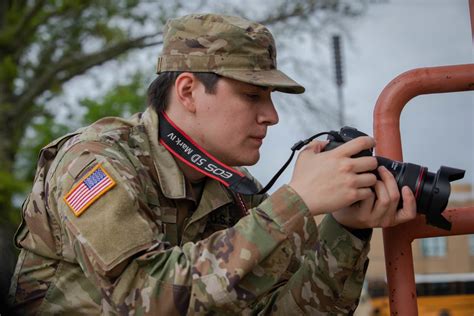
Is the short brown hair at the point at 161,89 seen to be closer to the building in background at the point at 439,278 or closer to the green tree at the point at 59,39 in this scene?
the building in background at the point at 439,278

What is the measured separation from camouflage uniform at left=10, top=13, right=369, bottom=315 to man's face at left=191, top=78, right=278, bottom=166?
122 mm

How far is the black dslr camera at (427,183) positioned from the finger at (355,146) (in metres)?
0.02

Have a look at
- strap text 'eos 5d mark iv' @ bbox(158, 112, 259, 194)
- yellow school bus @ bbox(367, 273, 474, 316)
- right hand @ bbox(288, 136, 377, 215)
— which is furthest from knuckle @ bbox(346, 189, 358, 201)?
yellow school bus @ bbox(367, 273, 474, 316)

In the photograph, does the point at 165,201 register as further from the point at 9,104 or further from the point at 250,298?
the point at 9,104

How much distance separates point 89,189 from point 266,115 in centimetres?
52

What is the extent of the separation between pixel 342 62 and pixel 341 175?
46.2 ft

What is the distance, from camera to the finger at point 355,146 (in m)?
1.92

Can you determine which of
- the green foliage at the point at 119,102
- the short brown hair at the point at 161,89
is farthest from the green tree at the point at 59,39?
the short brown hair at the point at 161,89

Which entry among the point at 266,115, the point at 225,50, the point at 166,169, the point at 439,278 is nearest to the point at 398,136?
the point at 266,115

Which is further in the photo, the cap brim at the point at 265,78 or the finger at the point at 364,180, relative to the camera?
the cap brim at the point at 265,78

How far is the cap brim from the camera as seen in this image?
A: 2.15 meters

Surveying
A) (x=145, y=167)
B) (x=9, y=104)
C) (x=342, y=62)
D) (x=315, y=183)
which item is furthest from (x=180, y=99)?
(x=342, y=62)

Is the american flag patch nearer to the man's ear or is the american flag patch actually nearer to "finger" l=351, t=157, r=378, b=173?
the man's ear

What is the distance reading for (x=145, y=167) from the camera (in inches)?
86.6
